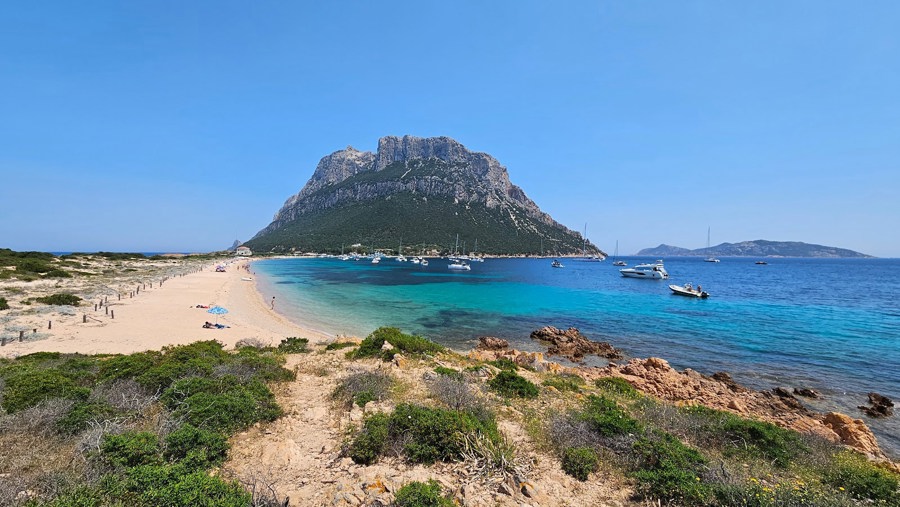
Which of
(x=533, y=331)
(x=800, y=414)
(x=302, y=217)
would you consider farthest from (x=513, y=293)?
(x=302, y=217)

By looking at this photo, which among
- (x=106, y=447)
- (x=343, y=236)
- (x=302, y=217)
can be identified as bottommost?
(x=106, y=447)

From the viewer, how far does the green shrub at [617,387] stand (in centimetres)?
1212

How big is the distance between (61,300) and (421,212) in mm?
124088

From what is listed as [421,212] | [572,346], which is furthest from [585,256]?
[572,346]

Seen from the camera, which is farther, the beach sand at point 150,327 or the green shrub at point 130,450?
the beach sand at point 150,327

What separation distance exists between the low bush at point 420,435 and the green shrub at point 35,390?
637 centimetres

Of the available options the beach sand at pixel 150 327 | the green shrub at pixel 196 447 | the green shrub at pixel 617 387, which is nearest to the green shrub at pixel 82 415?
the green shrub at pixel 196 447

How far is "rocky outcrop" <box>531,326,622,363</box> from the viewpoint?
19953 mm

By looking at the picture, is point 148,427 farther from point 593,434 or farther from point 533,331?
point 533,331

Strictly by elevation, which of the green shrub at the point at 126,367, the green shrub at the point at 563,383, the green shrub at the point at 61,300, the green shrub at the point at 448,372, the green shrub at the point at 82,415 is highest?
the green shrub at the point at 82,415

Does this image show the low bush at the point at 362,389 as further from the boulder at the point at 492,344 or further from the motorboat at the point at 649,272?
the motorboat at the point at 649,272

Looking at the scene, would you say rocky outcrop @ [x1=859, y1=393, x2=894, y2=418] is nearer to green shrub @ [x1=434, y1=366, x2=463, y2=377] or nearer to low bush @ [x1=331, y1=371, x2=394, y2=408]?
green shrub @ [x1=434, y1=366, x2=463, y2=377]

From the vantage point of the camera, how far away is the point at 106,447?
17.6 ft

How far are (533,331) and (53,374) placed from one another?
2291 cm
